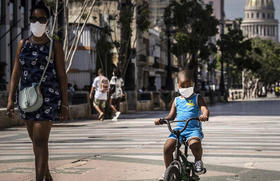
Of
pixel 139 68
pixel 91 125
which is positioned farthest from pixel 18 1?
pixel 139 68

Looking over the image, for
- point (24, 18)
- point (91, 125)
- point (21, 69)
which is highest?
point (24, 18)

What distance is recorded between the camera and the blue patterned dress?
681 centimetres

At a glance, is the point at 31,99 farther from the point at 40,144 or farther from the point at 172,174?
the point at 172,174

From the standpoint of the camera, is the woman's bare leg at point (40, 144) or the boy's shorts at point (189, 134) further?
the boy's shorts at point (189, 134)

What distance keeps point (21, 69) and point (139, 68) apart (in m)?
67.3

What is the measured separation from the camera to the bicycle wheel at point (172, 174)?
21.1 feet

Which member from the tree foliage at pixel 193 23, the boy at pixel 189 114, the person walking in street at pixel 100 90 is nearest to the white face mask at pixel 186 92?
the boy at pixel 189 114

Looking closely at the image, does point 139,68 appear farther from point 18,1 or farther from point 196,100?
point 196,100

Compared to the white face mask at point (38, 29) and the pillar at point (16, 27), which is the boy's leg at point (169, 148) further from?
the pillar at point (16, 27)

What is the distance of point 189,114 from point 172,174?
0.98 m

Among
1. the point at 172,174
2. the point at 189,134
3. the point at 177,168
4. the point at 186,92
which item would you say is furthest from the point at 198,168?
the point at 186,92

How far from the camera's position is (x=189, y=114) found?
24.1 feet

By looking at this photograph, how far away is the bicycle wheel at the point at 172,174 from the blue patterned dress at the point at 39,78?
47.7 inches

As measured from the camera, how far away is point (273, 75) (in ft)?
373
